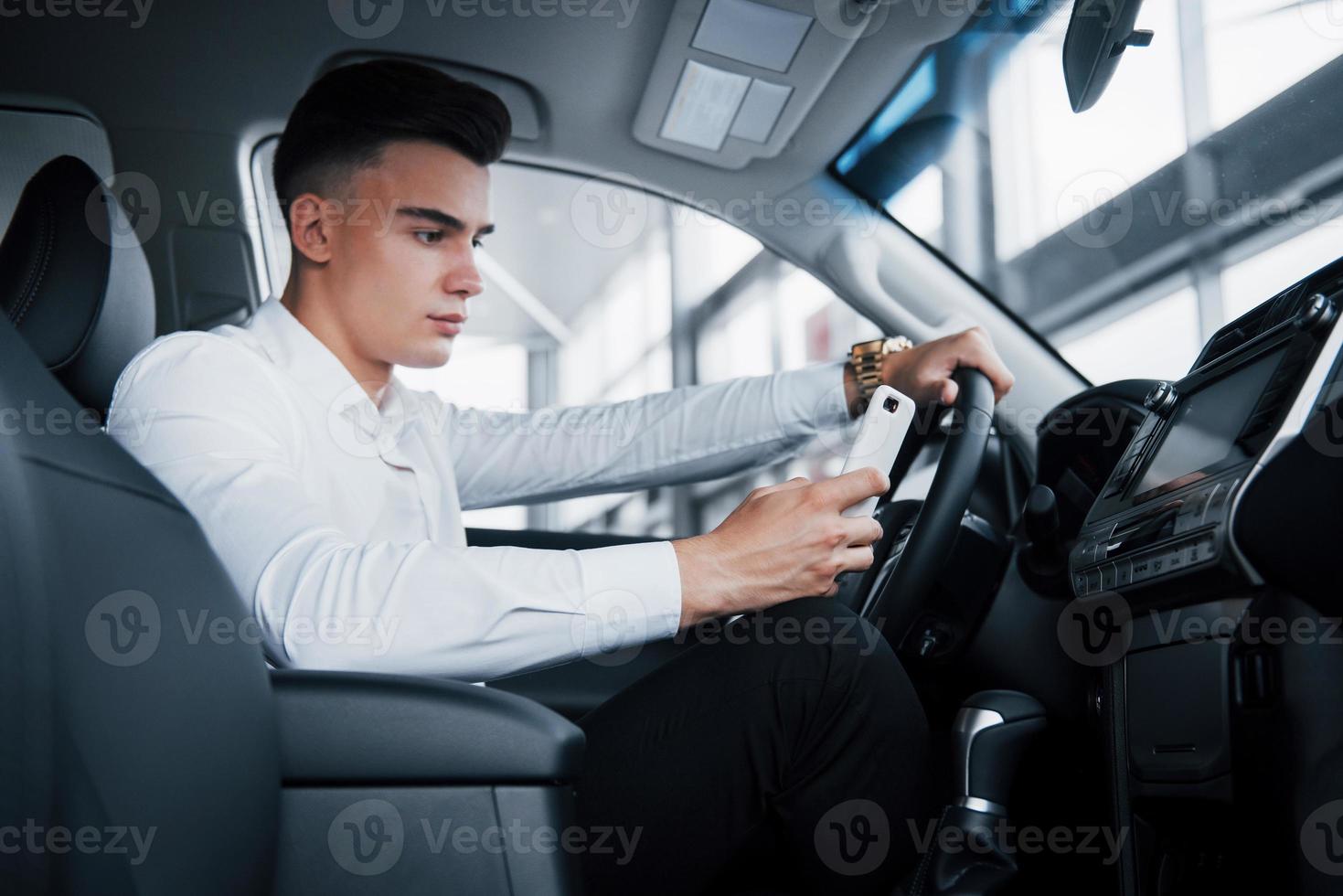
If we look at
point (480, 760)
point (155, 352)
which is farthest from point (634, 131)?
point (480, 760)

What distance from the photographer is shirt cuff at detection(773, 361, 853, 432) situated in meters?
1.48

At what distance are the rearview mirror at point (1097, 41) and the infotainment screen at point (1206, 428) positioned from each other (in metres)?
0.33

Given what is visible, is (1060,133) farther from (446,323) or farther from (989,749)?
(989,749)

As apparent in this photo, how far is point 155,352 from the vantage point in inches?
42.0

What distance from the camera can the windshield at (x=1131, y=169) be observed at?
143 centimetres

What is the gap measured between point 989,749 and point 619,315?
5.77 metres

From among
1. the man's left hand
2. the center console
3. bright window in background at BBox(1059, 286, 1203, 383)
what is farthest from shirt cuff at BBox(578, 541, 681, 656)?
bright window in background at BBox(1059, 286, 1203, 383)

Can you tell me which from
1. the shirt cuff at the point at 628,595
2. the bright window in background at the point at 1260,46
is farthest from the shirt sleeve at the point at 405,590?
the bright window in background at the point at 1260,46

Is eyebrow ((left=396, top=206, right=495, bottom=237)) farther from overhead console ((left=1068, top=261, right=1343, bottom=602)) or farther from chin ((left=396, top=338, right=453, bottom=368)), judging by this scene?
overhead console ((left=1068, top=261, right=1343, bottom=602))

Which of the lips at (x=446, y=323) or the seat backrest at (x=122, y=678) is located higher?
the lips at (x=446, y=323)

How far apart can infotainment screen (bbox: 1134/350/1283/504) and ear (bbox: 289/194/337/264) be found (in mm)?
1039

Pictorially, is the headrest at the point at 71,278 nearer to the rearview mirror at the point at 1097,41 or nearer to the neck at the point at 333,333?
the neck at the point at 333,333

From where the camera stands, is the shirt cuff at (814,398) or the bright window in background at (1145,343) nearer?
the shirt cuff at (814,398)

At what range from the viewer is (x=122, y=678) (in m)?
0.57
